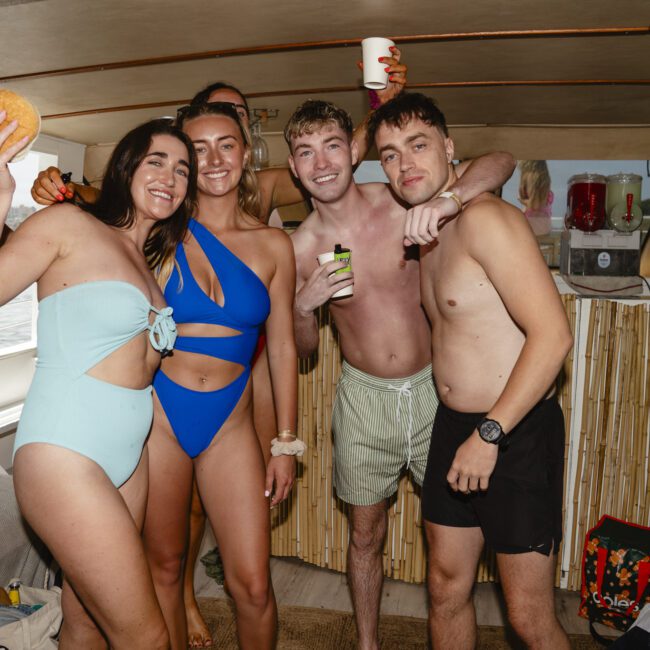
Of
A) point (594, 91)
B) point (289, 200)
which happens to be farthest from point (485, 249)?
point (594, 91)

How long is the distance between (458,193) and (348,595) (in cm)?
205

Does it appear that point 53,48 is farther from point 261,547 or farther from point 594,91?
point 594,91

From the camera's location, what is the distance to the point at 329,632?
2.76 metres

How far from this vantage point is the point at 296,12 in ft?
8.64

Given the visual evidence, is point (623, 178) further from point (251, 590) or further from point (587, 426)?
point (251, 590)

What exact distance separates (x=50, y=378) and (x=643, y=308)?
8.00 feet

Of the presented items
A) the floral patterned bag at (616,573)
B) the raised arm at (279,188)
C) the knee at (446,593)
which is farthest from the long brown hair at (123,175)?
the floral patterned bag at (616,573)

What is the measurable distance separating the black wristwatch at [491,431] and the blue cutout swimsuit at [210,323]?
0.79 meters

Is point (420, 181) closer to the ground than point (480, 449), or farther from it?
farther from it

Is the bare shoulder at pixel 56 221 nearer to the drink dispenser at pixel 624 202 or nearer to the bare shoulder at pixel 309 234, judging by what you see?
the bare shoulder at pixel 309 234

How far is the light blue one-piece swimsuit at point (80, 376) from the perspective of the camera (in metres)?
1.51

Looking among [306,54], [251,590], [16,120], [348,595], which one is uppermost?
[306,54]

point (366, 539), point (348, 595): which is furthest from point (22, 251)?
point (348, 595)

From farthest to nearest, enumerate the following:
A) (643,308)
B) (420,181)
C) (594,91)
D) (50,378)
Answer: (594,91) → (643,308) → (420,181) → (50,378)
